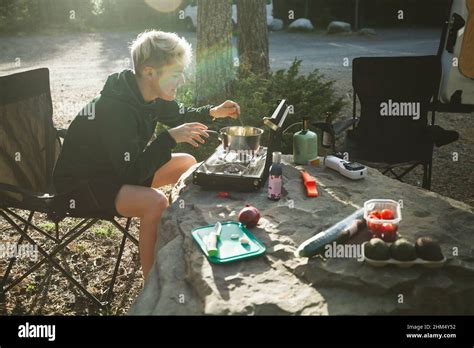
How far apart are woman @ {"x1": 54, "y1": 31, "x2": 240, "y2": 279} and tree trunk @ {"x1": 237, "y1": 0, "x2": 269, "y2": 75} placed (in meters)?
3.47

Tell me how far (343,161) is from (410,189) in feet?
1.60

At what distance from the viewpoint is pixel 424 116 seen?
196 inches

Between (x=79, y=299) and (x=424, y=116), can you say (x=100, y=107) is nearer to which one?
(x=79, y=299)

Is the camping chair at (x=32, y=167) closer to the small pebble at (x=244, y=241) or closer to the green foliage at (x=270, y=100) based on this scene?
the small pebble at (x=244, y=241)

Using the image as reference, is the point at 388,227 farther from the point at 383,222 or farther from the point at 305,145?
the point at 305,145

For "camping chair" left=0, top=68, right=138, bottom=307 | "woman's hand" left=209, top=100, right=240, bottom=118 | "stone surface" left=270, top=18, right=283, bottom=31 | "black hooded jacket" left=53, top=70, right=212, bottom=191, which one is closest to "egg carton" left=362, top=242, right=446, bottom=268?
"black hooded jacket" left=53, top=70, right=212, bottom=191

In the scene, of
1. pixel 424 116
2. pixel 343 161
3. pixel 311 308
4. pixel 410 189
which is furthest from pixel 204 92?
pixel 311 308

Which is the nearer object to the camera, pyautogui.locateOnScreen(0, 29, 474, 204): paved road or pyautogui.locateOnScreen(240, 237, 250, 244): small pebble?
pyautogui.locateOnScreen(240, 237, 250, 244): small pebble

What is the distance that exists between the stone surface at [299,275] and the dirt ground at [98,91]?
3.82 ft

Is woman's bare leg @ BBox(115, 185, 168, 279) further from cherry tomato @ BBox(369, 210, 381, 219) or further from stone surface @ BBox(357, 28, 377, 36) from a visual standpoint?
stone surface @ BBox(357, 28, 377, 36)

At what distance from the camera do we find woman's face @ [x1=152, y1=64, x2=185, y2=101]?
317 centimetres

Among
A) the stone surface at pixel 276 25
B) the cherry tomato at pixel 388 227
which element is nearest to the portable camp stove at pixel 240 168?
the cherry tomato at pixel 388 227

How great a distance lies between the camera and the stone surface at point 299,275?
2.18 m
